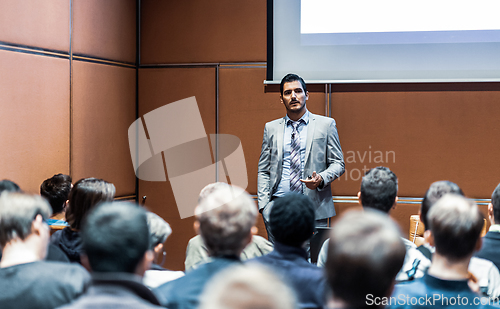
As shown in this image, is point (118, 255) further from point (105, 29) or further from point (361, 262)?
point (105, 29)

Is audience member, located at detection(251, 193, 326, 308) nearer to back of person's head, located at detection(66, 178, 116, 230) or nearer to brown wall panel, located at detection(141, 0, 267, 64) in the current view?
back of person's head, located at detection(66, 178, 116, 230)

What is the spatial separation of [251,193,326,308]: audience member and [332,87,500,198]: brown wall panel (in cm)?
228

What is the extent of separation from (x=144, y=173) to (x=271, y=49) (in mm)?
1625

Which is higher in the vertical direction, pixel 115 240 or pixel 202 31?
pixel 202 31

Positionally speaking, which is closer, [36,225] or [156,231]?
[36,225]

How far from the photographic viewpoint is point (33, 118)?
306 centimetres

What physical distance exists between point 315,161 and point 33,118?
1989mm

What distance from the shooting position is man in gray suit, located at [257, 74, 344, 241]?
3137 mm

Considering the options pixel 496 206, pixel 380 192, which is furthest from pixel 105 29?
pixel 496 206

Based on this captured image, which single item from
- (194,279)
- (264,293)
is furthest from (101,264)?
(264,293)

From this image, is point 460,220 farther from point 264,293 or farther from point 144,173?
point 144,173

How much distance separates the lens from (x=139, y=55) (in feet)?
13.5

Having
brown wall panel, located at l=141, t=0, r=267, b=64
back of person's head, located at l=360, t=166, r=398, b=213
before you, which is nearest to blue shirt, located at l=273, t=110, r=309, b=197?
brown wall panel, located at l=141, t=0, r=267, b=64

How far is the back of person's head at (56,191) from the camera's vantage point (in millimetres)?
2553
